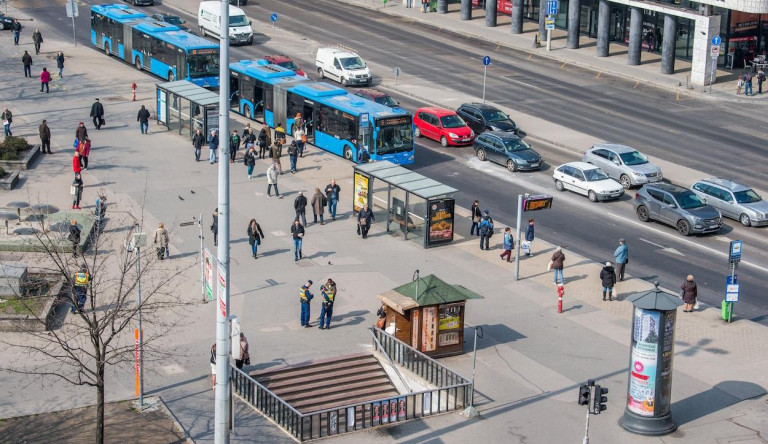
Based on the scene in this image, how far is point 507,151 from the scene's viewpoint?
51438 millimetres

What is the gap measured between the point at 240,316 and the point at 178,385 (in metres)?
5.04

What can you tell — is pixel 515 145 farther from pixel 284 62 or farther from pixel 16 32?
pixel 16 32

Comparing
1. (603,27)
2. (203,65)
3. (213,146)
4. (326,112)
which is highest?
(603,27)

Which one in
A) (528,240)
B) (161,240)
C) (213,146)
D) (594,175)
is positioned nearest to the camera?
(161,240)

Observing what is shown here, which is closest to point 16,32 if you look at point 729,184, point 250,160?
point 250,160

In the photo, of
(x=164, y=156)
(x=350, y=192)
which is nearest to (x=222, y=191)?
(x=350, y=192)

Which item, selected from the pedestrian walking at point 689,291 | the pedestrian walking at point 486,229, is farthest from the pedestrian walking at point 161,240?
the pedestrian walking at point 689,291

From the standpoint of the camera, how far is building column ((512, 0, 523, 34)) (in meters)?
82.2

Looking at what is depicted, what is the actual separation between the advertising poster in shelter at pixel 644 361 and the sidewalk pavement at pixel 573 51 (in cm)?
4117

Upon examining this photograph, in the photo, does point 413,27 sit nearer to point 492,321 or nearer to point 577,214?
point 577,214

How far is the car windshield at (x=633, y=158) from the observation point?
49.8m

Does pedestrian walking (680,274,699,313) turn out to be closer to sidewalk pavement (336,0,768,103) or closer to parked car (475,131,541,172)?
parked car (475,131,541,172)

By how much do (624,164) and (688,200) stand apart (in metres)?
5.74

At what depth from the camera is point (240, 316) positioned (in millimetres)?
34500
